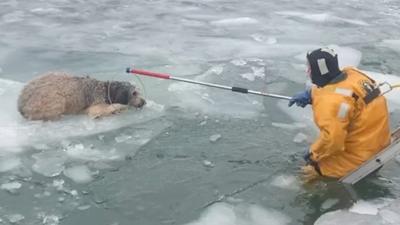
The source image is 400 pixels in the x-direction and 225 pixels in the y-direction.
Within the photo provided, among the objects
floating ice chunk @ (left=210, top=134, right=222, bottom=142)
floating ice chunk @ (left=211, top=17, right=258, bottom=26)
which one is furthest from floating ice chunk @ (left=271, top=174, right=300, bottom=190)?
floating ice chunk @ (left=211, top=17, right=258, bottom=26)

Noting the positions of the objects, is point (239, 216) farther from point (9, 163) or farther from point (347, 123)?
point (9, 163)

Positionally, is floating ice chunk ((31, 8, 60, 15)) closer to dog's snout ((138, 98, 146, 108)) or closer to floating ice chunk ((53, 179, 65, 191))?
dog's snout ((138, 98, 146, 108))

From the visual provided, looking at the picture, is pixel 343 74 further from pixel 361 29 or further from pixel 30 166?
pixel 361 29

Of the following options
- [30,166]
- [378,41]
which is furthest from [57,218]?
[378,41]

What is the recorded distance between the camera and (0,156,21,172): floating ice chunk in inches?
183

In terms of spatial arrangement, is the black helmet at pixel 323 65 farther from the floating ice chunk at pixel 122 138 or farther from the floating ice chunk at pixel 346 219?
the floating ice chunk at pixel 122 138

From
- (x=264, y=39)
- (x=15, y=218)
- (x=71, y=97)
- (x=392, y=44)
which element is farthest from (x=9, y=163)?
(x=392, y=44)

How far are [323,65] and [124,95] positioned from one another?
2480 mm

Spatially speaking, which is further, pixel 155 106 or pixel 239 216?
pixel 155 106

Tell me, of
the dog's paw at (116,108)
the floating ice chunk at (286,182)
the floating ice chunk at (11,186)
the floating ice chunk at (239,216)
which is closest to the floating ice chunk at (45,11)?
the dog's paw at (116,108)

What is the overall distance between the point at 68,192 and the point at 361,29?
679cm

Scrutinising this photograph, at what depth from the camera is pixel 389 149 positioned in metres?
4.13

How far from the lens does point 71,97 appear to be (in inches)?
223

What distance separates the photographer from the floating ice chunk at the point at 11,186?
4.33m
